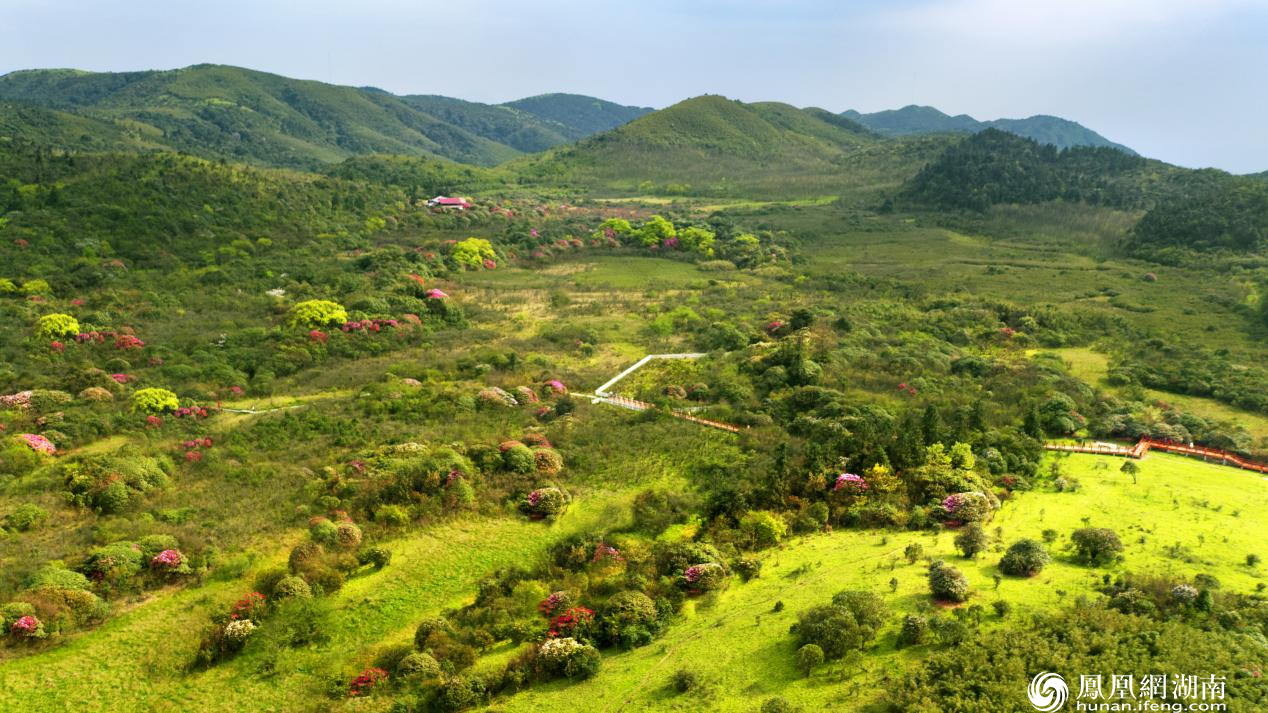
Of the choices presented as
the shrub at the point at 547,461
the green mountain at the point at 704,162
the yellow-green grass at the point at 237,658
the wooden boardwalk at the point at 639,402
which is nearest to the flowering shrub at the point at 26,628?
the yellow-green grass at the point at 237,658

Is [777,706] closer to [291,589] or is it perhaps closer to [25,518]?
[291,589]

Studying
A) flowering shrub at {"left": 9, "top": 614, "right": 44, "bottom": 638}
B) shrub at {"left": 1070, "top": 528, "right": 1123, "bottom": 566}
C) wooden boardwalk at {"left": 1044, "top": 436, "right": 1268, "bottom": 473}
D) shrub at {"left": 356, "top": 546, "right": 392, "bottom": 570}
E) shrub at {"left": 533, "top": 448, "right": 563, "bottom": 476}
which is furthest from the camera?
wooden boardwalk at {"left": 1044, "top": 436, "right": 1268, "bottom": 473}

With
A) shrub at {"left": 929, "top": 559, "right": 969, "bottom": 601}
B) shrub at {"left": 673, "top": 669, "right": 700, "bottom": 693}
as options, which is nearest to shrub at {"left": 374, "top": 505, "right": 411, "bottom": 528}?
shrub at {"left": 673, "top": 669, "right": 700, "bottom": 693}

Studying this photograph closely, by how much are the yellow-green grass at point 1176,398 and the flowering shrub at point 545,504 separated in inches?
1221

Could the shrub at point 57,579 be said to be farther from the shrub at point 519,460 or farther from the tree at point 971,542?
the tree at point 971,542

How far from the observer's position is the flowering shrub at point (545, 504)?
2516cm

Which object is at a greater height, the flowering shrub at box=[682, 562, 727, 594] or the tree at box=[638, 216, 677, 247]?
the tree at box=[638, 216, 677, 247]

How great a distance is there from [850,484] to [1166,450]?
16.3 meters

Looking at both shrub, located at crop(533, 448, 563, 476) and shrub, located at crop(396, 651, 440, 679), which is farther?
shrub, located at crop(533, 448, 563, 476)

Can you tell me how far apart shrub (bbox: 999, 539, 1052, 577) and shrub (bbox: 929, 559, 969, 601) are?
78.4 inches

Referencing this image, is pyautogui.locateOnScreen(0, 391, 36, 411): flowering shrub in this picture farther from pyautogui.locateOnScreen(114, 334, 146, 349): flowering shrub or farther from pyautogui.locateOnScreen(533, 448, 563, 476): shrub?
pyautogui.locateOnScreen(533, 448, 563, 476): shrub

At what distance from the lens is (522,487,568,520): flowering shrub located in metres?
25.2

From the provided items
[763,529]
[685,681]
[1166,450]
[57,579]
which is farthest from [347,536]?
[1166,450]

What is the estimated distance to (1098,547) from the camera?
814 inches
